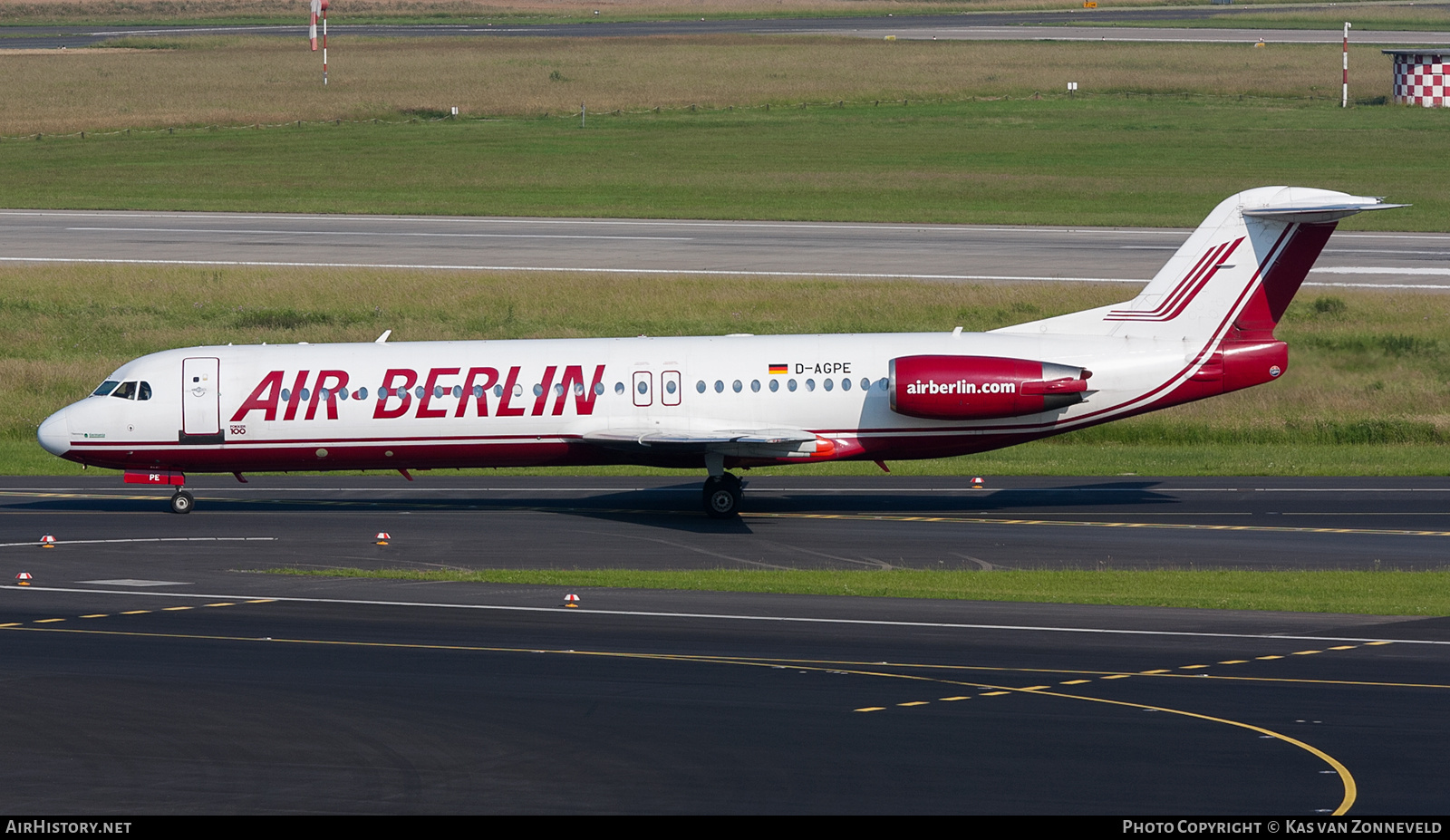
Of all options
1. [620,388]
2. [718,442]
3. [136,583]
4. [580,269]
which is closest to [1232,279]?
[718,442]

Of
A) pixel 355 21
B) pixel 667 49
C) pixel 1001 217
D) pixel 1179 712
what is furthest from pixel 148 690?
pixel 355 21

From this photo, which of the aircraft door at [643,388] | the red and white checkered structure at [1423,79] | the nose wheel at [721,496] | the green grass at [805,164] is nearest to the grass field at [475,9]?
the green grass at [805,164]

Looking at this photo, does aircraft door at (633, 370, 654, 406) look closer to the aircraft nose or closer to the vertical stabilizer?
the vertical stabilizer

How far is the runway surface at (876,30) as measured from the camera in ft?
448

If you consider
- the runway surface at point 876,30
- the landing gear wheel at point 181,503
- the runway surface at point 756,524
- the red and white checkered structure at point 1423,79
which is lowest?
the runway surface at point 756,524

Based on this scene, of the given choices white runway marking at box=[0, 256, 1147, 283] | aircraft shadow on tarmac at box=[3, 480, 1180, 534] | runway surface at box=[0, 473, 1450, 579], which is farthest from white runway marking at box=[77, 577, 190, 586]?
white runway marking at box=[0, 256, 1147, 283]

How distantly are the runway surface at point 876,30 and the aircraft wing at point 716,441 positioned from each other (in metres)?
108

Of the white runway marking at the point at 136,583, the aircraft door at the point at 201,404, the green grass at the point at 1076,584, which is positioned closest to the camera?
the green grass at the point at 1076,584

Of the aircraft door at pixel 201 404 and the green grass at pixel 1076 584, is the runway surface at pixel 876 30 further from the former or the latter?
the aircraft door at pixel 201 404

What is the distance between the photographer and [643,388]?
34.3m

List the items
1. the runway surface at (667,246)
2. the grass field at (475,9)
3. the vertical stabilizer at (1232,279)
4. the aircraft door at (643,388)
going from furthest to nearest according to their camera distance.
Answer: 1. the grass field at (475,9)
2. the runway surface at (667,246)
3. the vertical stabilizer at (1232,279)
4. the aircraft door at (643,388)

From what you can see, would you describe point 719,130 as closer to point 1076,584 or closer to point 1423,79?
point 1423,79

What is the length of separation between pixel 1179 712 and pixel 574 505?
764 inches

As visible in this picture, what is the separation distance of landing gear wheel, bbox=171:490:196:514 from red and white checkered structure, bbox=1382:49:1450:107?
84.7 m
